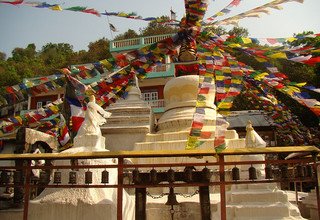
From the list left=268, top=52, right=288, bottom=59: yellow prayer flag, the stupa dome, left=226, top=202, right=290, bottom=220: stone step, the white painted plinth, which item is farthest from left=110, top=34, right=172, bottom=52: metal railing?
left=226, top=202, right=290, bottom=220: stone step

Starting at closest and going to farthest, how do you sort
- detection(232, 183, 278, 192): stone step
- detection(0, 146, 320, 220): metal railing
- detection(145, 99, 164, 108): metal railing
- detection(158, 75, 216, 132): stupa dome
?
detection(0, 146, 320, 220): metal railing
detection(232, 183, 278, 192): stone step
detection(158, 75, 216, 132): stupa dome
detection(145, 99, 164, 108): metal railing

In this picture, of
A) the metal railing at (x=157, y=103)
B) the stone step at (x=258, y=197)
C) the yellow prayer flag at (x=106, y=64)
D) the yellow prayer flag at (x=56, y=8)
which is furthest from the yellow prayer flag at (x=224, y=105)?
the metal railing at (x=157, y=103)

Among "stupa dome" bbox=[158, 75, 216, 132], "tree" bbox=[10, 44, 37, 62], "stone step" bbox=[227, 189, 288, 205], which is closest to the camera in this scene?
"stone step" bbox=[227, 189, 288, 205]

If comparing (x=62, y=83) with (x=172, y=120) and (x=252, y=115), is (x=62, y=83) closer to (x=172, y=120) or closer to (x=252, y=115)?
(x=172, y=120)

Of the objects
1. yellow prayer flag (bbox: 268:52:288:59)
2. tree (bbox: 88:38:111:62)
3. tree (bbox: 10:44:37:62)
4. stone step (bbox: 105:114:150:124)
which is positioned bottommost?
stone step (bbox: 105:114:150:124)

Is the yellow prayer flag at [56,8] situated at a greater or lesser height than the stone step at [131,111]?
greater

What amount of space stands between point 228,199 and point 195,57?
18.8 ft

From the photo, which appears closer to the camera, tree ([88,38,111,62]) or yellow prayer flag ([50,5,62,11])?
yellow prayer flag ([50,5,62,11])

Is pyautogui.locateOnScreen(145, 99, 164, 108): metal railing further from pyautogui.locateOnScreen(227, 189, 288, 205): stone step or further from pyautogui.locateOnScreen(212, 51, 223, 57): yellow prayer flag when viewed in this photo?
A: pyautogui.locateOnScreen(227, 189, 288, 205): stone step

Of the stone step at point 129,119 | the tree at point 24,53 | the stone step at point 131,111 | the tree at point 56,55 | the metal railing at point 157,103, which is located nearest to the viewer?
the stone step at point 129,119

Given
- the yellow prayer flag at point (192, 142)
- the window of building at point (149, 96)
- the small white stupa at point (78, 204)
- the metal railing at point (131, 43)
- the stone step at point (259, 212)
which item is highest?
the metal railing at point (131, 43)

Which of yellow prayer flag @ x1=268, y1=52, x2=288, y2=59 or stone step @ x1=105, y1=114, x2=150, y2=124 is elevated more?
yellow prayer flag @ x1=268, y1=52, x2=288, y2=59

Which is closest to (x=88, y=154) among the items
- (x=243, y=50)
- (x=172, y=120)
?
(x=243, y=50)

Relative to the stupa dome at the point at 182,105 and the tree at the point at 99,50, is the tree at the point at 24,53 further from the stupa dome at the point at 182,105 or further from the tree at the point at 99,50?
the stupa dome at the point at 182,105
